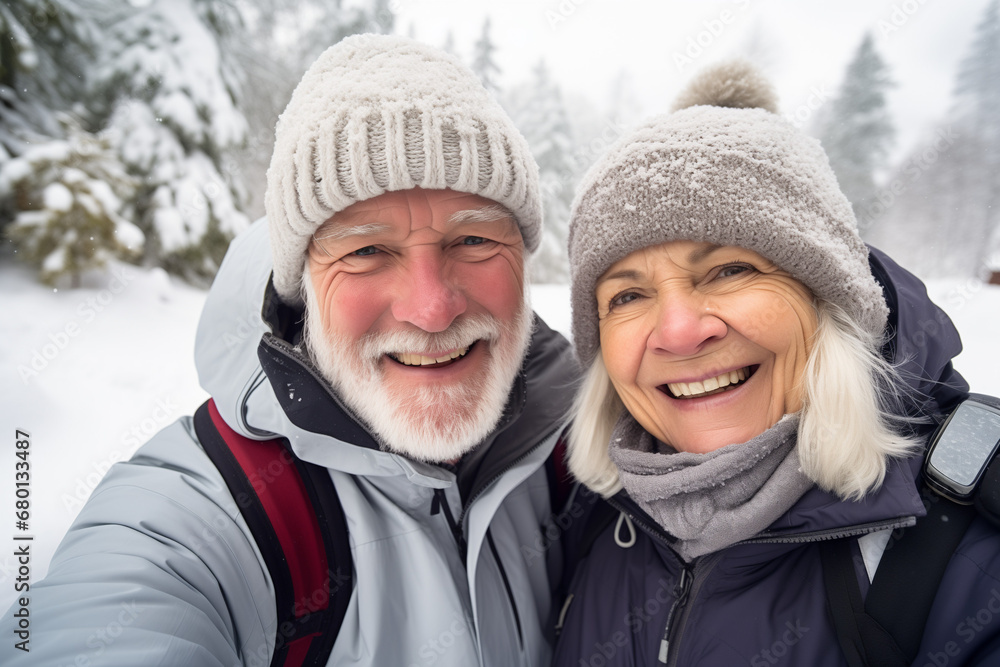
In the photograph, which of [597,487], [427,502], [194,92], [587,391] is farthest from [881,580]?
[194,92]

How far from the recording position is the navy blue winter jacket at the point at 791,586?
1101 millimetres

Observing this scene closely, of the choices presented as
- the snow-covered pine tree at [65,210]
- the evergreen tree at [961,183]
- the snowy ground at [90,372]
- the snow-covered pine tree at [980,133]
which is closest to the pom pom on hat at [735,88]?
the snowy ground at [90,372]

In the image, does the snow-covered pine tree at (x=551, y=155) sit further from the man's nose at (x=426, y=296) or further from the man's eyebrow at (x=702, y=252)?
the man's eyebrow at (x=702, y=252)

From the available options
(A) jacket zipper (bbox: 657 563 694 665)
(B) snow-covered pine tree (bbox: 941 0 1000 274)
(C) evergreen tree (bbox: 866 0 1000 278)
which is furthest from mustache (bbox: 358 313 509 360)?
(B) snow-covered pine tree (bbox: 941 0 1000 274)

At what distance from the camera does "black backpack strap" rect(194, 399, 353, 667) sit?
55.4 inches

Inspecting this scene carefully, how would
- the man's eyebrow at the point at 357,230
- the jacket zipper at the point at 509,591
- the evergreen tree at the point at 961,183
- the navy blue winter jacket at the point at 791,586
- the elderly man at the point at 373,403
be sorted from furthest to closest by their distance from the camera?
1. the evergreen tree at the point at 961,183
2. the jacket zipper at the point at 509,591
3. the man's eyebrow at the point at 357,230
4. the elderly man at the point at 373,403
5. the navy blue winter jacket at the point at 791,586

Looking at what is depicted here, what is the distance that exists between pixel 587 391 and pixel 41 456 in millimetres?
4197

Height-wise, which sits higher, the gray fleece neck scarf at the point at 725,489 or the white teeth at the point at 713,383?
the white teeth at the point at 713,383

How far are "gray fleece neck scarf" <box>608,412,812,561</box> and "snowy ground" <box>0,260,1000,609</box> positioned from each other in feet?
7.13

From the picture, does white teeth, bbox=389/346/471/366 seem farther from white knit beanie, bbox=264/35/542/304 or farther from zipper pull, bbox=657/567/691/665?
zipper pull, bbox=657/567/691/665

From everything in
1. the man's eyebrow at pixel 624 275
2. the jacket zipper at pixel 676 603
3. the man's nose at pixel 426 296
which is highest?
the man's eyebrow at pixel 624 275

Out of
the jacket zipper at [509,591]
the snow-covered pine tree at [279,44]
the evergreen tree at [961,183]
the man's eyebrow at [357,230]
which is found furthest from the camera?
the evergreen tree at [961,183]

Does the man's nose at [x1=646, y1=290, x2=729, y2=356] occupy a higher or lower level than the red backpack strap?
higher

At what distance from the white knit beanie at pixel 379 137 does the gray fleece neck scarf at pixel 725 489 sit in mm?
1165
